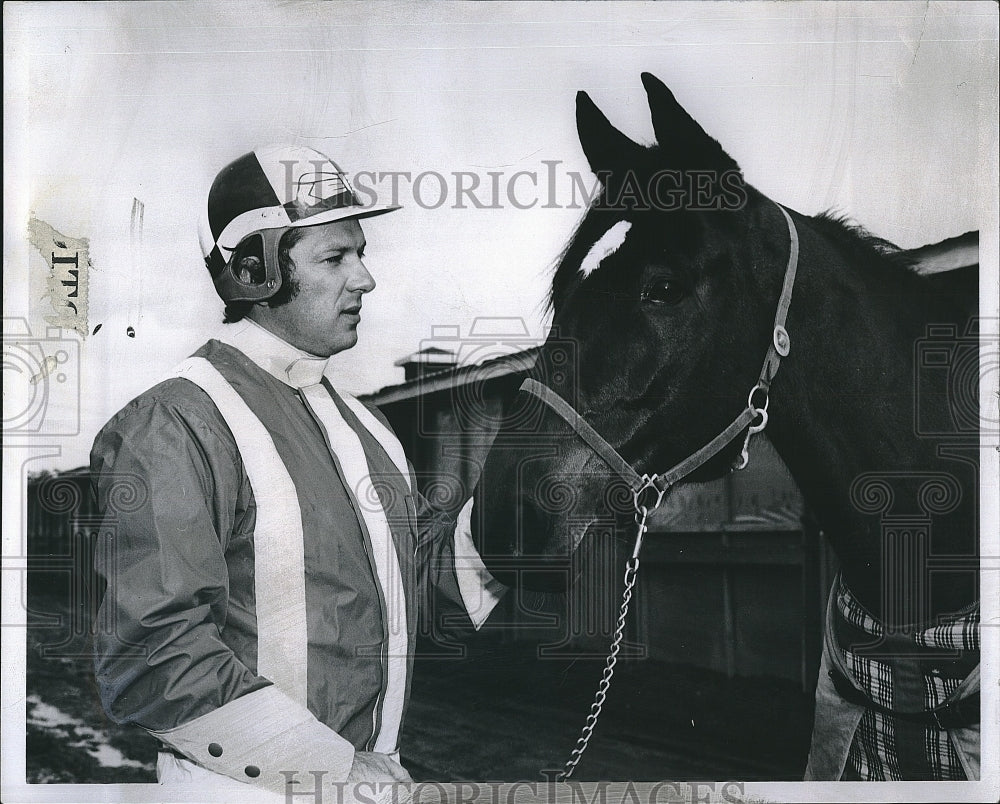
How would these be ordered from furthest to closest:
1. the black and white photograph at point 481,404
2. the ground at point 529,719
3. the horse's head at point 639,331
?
the ground at point 529,719
the black and white photograph at point 481,404
the horse's head at point 639,331

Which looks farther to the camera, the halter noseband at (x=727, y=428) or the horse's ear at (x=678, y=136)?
the horse's ear at (x=678, y=136)

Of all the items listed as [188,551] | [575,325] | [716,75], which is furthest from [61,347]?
[716,75]

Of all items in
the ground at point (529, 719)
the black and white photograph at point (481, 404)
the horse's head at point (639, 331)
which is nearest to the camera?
the horse's head at point (639, 331)

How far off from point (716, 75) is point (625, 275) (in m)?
0.74

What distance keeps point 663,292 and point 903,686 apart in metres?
1.34

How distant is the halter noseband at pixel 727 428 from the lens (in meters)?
2.49

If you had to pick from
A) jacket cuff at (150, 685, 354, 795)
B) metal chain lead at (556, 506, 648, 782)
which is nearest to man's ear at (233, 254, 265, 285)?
jacket cuff at (150, 685, 354, 795)

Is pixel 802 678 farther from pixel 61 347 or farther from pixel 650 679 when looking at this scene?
pixel 61 347

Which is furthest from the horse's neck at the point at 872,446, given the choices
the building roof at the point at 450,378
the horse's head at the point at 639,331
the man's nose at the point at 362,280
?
the man's nose at the point at 362,280

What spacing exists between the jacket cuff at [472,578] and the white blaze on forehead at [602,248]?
740mm

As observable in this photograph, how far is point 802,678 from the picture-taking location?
2.74m

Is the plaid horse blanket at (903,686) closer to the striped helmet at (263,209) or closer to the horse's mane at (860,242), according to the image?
the horse's mane at (860,242)

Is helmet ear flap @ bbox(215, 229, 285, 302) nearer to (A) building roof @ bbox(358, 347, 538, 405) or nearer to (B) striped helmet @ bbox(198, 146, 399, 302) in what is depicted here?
(B) striped helmet @ bbox(198, 146, 399, 302)

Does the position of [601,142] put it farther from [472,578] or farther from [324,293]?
[472,578]
